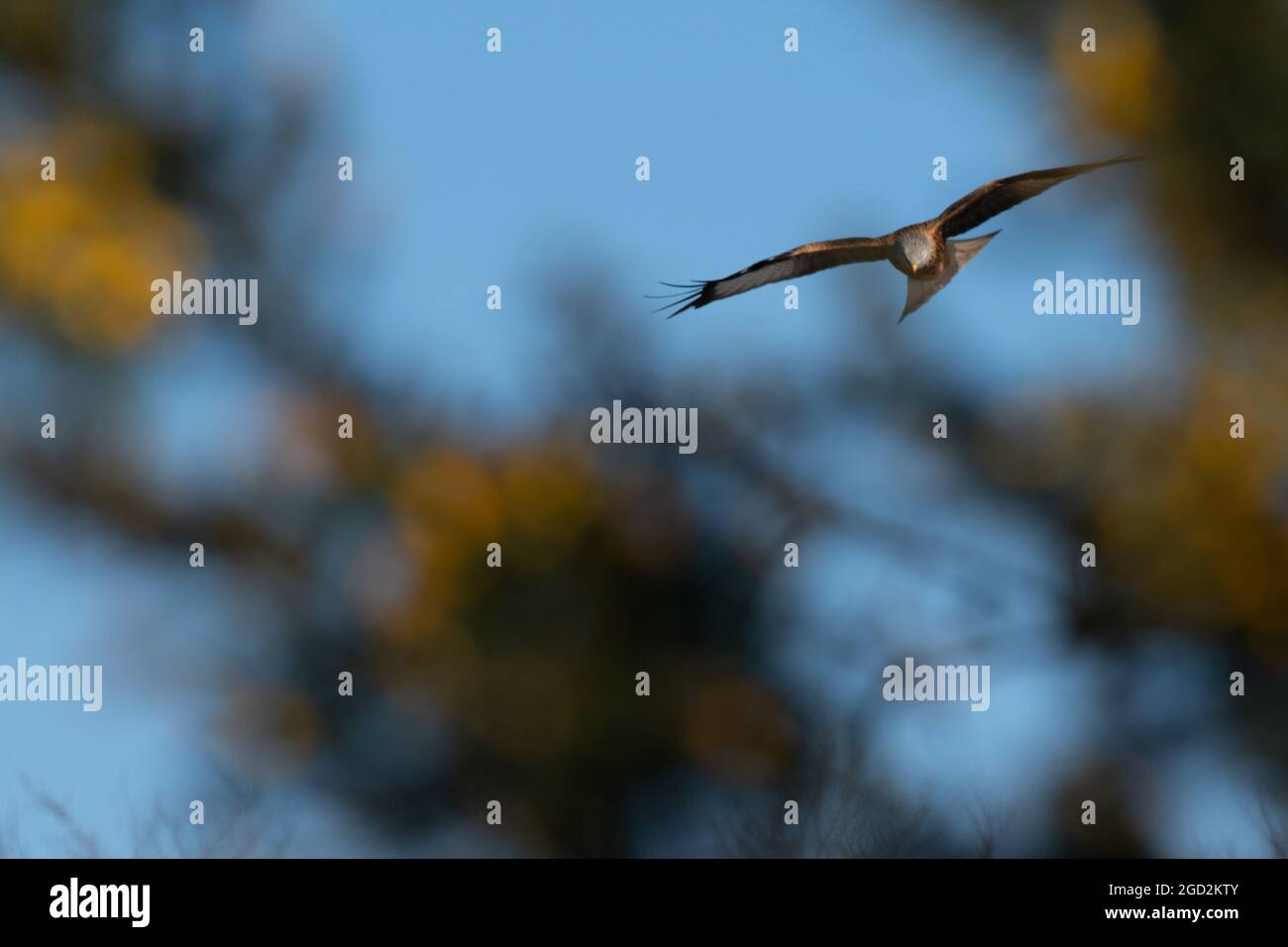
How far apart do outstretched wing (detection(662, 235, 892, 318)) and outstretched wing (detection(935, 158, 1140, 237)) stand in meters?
0.13

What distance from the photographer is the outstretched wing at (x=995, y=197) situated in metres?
2.84

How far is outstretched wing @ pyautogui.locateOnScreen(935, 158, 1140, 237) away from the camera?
2.84 m

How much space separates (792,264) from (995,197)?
15.1 inches

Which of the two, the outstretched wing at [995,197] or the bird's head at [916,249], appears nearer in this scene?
the outstretched wing at [995,197]

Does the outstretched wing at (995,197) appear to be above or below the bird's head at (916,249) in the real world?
above

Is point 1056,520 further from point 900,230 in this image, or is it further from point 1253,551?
point 900,230

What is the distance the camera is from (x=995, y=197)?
291 cm

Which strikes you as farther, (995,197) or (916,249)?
(916,249)

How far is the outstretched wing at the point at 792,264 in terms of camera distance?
3.00 meters

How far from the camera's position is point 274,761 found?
3756 mm

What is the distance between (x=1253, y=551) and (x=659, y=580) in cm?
128

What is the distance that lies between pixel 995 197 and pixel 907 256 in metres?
0.20

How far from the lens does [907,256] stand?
9.96 feet
